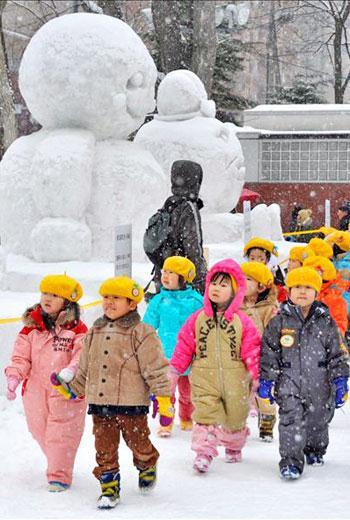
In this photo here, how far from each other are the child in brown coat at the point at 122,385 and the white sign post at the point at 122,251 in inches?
80.4

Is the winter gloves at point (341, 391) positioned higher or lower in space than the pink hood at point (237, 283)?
lower

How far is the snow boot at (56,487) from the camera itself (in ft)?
15.3

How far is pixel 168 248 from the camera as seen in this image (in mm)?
6730

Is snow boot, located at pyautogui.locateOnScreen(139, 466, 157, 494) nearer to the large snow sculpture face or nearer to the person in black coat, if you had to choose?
the person in black coat

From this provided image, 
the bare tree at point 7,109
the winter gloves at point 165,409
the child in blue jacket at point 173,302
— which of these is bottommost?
the winter gloves at point 165,409

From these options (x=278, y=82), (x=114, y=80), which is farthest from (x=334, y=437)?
(x=278, y=82)

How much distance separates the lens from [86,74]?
8789 millimetres

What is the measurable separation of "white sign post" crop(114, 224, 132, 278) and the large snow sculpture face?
98.4 inches

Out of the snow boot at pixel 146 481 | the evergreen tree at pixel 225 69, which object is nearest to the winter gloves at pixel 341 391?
the snow boot at pixel 146 481

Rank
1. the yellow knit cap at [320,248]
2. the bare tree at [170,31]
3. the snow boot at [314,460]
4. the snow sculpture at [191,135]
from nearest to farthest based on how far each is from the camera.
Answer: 1. the snow boot at [314,460]
2. the yellow knit cap at [320,248]
3. the snow sculpture at [191,135]
4. the bare tree at [170,31]

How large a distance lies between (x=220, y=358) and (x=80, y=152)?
4.05 metres

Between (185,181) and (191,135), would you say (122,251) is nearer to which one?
(185,181)

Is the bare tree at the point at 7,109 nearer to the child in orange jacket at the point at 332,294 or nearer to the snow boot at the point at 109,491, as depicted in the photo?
the child in orange jacket at the point at 332,294

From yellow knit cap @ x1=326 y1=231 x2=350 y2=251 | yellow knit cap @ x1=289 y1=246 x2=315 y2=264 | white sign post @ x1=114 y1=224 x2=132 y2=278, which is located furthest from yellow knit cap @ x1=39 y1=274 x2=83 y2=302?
yellow knit cap @ x1=326 y1=231 x2=350 y2=251
